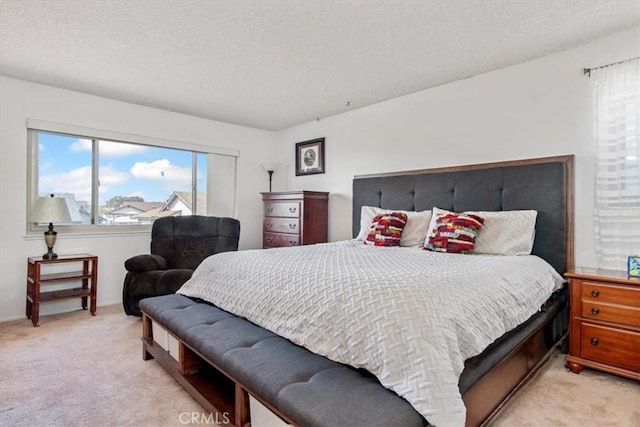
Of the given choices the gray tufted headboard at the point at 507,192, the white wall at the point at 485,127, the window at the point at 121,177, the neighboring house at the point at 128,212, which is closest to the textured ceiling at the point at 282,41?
the white wall at the point at 485,127

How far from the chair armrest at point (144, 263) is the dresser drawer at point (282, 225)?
1482 millimetres

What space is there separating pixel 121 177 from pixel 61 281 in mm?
1329

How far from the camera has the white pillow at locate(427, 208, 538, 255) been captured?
2.55 metres

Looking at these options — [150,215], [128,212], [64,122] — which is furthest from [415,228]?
[64,122]

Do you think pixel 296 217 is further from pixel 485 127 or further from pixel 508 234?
pixel 508 234

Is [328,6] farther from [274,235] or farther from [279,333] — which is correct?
[274,235]

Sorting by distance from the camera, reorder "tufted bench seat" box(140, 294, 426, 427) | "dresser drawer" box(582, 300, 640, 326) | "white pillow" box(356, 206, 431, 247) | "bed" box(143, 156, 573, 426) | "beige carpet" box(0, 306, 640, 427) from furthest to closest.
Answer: "white pillow" box(356, 206, 431, 247) < "dresser drawer" box(582, 300, 640, 326) < "beige carpet" box(0, 306, 640, 427) < "bed" box(143, 156, 573, 426) < "tufted bench seat" box(140, 294, 426, 427)

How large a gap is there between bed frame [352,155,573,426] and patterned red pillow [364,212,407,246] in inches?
14.9

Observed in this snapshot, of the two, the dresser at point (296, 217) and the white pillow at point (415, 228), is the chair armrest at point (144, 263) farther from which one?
the white pillow at point (415, 228)

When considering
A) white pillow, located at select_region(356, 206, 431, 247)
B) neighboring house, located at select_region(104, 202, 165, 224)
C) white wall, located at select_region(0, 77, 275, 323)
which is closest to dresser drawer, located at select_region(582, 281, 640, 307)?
white pillow, located at select_region(356, 206, 431, 247)

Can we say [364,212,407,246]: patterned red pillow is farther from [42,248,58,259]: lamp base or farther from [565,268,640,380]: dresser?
[42,248,58,259]: lamp base

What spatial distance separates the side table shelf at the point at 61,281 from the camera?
3.12m

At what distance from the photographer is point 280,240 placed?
4422mm

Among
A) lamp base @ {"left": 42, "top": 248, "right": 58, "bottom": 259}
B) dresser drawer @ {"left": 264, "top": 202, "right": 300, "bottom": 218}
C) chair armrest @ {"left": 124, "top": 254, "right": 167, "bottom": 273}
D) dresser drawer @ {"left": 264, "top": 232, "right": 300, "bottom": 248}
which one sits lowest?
chair armrest @ {"left": 124, "top": 254, "right": 167, "bottom": 273}
